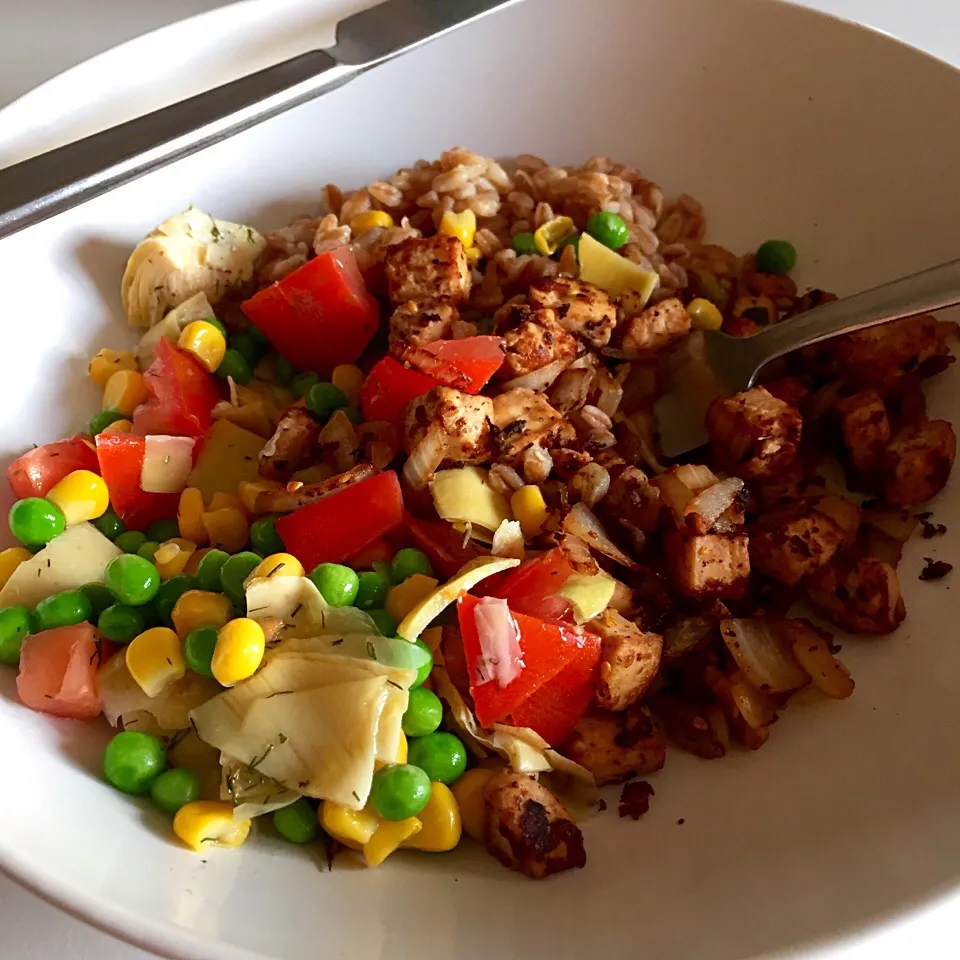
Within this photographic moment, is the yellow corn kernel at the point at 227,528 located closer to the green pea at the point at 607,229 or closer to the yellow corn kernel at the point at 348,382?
the yellow corn kernel at the point at 348,382

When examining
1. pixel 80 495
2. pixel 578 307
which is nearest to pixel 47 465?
pixel 80 495

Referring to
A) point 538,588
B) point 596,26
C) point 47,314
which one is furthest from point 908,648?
point 47,314

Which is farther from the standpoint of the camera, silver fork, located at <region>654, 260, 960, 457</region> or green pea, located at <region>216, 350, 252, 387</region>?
green pea, located at <region>216, 350, 252, 387</region>

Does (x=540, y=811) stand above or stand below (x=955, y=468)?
below

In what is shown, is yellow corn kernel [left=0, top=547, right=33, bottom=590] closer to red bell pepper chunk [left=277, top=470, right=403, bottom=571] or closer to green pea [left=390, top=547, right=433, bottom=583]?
red bell pepper chunk [left=277, top=470, right=403, bottom=571]

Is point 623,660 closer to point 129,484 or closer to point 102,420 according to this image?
point 129,484

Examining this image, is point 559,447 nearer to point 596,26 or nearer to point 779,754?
point 779,754

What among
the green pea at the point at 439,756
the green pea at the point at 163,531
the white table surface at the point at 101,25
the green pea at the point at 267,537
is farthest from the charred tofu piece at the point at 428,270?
the white table surface at the point at 101,25

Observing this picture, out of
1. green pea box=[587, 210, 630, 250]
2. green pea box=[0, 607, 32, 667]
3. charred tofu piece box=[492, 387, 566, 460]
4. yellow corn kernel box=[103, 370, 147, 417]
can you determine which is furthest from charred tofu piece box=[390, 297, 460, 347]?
green pea box=[0, 607, 32, 667]
